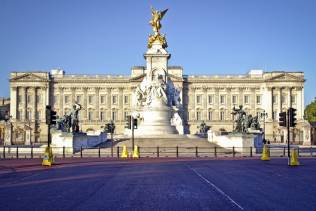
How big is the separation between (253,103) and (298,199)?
429 feet

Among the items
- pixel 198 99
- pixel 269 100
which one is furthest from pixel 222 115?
pixel 269 100

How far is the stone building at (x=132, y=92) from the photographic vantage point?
139 meters

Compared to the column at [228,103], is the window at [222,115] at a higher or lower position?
lower

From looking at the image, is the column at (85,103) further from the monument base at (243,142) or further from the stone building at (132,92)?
the monument base at (243,142)

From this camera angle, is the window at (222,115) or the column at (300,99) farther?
the window at (222,115)

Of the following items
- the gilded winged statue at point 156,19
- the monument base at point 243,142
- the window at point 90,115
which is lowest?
the monument base at point 243,142

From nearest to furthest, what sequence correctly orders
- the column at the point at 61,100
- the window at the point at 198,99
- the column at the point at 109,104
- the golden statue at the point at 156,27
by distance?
the golden statue at the point at 156,27 → the column at the point at 61,100 → the column at the point at 109,104 → the window at the point at 198,99

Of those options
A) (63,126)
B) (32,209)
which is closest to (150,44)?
(63,126)

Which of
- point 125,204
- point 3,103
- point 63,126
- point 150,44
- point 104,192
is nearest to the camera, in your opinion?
point 125,204

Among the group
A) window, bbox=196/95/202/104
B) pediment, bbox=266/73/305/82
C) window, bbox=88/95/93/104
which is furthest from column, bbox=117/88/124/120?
pediment, bbox=266/73/305/82

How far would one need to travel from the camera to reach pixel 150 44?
69.8 m

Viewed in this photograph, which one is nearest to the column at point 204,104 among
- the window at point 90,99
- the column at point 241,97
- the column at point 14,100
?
the column at point 241,97

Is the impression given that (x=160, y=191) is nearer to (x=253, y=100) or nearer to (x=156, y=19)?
(x=156, y=19)

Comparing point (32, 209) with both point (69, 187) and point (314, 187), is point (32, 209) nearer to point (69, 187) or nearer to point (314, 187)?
point (69, 187)
